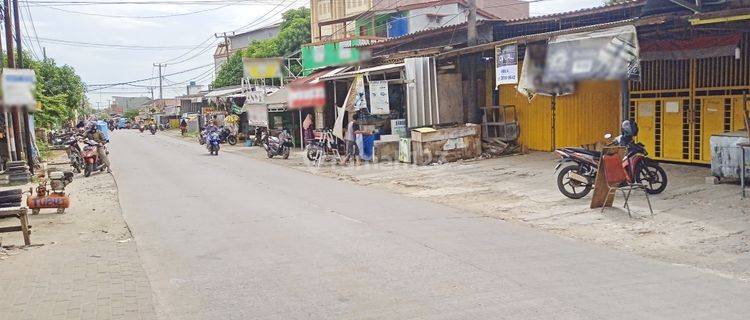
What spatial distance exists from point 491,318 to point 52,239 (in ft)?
22.4

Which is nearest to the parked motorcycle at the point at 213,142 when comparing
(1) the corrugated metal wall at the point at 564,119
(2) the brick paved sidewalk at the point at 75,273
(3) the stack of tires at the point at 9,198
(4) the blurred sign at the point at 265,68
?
(4) the blurred sign at the point at 265,68

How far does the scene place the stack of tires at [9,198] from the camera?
9.05 m

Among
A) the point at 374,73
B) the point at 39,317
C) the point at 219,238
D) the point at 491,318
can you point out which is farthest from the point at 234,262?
the point at 374,73

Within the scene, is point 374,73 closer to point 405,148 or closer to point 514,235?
point 405,148

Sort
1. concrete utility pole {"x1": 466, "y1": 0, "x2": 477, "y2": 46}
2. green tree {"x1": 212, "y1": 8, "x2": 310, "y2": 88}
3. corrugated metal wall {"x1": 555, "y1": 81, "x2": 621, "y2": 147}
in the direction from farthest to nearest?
1. green tree {"x1": 212, "y1": 8, "x2": 310, "y2": 88}
2. concrete utility pole {"x1": 466, "y1": 0, "x2": 477, "y2": 46}
3. corrugated metal wall {"x1": 555, "y1": 81, "x2": 621, "y2": 147}

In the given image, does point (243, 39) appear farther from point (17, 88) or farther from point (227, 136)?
point (17, 88)

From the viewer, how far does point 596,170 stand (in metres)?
10.8

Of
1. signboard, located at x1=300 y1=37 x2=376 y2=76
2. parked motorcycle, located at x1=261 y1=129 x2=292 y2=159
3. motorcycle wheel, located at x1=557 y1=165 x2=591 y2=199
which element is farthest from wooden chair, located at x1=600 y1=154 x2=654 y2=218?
parked motorcycle, located at x1=261 y1=129 x2=292 y2=159

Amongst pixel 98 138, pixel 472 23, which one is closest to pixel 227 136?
pixel 98 138

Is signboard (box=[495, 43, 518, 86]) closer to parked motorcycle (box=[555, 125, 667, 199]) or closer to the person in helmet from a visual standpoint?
parked motorcycle (box=[555, 125, 667, 199])

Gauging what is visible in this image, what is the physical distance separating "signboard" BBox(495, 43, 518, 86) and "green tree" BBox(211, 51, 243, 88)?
34149 millimetres

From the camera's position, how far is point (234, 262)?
6.86m

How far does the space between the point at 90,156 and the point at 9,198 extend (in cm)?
929

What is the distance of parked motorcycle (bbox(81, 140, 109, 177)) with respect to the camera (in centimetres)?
1788
